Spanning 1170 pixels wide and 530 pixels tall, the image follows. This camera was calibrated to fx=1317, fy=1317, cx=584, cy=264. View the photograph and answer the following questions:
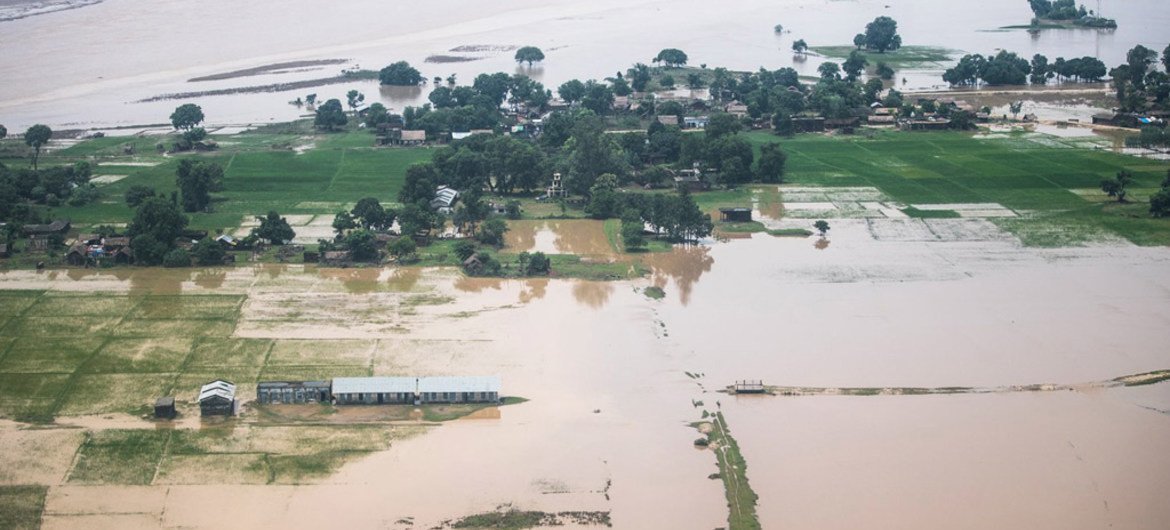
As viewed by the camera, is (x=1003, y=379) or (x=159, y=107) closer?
(x=1003, y=379)

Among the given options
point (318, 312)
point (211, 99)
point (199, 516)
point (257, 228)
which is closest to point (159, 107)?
point (211, 99)

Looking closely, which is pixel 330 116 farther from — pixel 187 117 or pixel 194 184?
pixel 194 184

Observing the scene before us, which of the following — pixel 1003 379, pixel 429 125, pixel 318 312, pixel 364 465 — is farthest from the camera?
pixel 429 125

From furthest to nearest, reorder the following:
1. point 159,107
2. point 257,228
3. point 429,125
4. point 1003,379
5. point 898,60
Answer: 1. point 898,60
2. point 159,107
3. point 429,125
4. point 257,228
5. point 1003,379

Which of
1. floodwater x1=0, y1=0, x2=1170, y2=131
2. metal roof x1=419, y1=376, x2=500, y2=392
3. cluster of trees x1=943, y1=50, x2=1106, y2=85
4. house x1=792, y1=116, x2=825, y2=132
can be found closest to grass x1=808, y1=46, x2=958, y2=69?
floodwater x1=0, y1=0, x2=1170, y2=131

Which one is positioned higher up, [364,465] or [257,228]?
[257,228]

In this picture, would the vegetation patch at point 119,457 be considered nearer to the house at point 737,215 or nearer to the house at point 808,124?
the house at point 737,215

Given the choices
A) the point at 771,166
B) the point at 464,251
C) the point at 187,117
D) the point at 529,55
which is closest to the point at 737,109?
the point at 771,166

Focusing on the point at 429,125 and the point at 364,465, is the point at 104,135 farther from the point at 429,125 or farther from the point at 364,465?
the point at 364,465
